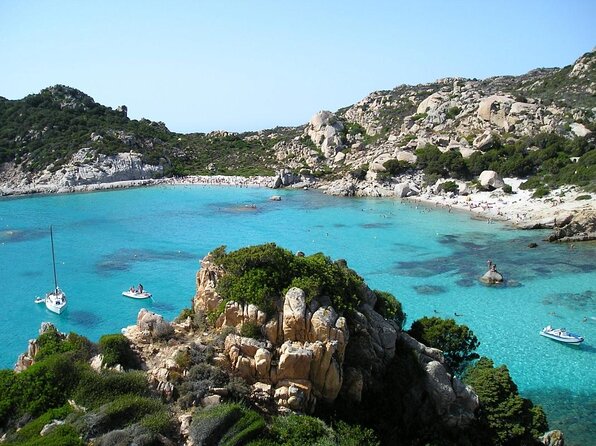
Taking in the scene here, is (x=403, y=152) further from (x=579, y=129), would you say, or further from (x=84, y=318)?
(x=84, y=318)

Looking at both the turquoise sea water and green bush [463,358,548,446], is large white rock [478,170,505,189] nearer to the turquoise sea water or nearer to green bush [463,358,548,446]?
the turquoise sea water

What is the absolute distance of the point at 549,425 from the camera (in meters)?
18.9

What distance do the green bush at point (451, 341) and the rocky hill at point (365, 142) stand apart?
43.6 metres

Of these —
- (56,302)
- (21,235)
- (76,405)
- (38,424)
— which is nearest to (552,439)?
(76,405)

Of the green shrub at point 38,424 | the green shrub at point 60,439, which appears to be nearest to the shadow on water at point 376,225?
the green shrub at point 38,424

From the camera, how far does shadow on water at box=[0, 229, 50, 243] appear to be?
5331 cm

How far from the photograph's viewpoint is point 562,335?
85.3 ft

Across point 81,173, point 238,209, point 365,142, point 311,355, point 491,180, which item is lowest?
point 238,209

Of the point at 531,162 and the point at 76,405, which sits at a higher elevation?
the point at 531,162

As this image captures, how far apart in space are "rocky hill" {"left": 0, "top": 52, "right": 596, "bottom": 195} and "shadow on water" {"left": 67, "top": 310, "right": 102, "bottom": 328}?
2044 inches

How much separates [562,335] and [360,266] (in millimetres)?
17117

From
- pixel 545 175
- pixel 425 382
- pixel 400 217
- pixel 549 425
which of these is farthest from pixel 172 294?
pixel 545 175

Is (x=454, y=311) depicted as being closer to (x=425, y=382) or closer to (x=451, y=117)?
(x=425, y=382)

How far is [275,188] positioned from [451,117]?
Answer: 34.9m
